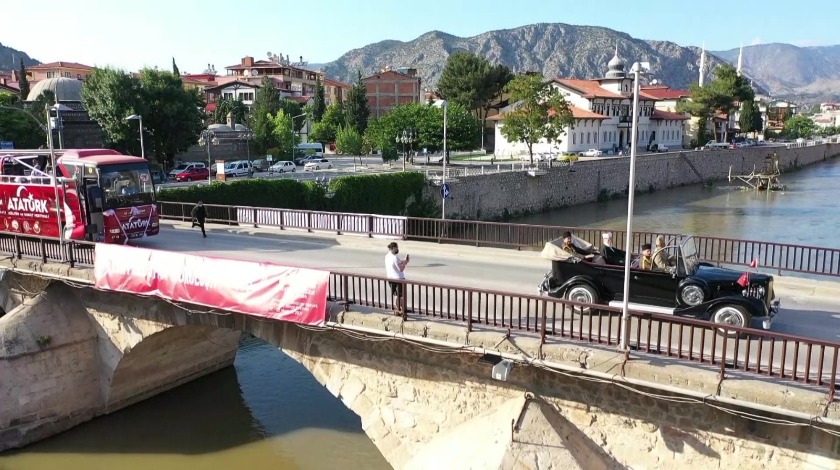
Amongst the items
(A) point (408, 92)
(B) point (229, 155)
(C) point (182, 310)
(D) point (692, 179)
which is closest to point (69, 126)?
(B) point (229, 155)

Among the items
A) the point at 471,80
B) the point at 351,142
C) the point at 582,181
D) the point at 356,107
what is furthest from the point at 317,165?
the point at 471,80

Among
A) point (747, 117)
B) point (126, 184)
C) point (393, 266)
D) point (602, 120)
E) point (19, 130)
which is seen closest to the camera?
point (393, 266)

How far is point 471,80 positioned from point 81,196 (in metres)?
73.4

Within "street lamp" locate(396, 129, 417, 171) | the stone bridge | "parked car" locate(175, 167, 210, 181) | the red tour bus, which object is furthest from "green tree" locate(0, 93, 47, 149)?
the stone bridge

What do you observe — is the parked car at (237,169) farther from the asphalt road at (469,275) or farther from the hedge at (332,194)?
the asphalt road at (469,275)

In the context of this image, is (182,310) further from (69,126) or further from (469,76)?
(469,76)

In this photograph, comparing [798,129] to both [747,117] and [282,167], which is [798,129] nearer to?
[747,117]

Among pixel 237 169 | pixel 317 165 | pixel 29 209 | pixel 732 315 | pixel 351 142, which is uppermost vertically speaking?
pixel 351 142

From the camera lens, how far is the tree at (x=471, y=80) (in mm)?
88375

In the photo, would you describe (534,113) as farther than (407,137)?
No

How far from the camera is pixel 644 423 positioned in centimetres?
985

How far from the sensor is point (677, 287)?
38.5ft

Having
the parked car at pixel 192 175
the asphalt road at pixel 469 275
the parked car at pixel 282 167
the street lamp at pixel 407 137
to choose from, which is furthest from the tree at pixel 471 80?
the asphalt road at pixel 469 275

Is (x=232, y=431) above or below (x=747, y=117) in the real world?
below
